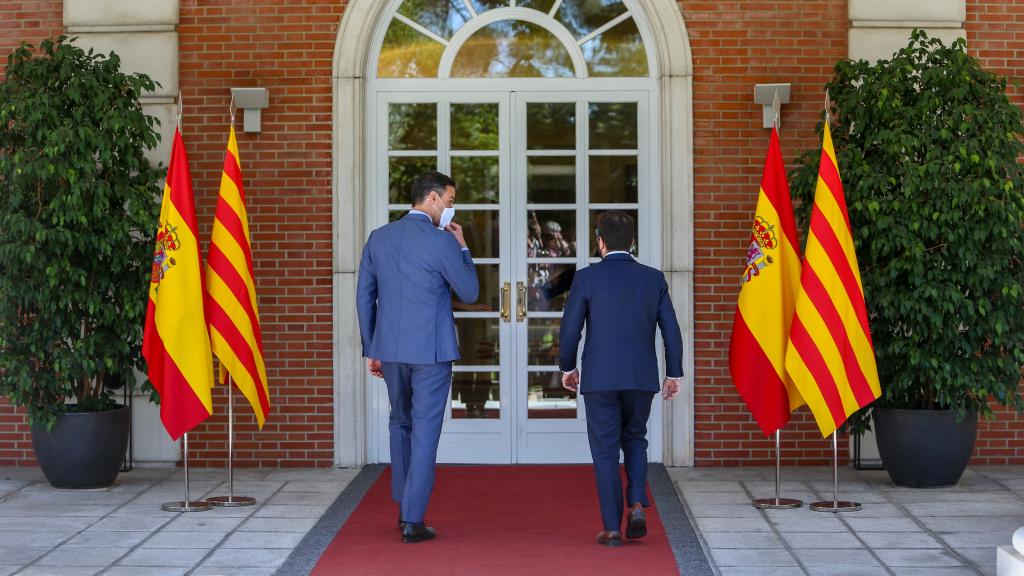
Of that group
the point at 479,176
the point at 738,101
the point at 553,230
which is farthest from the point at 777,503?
the point at 479,176

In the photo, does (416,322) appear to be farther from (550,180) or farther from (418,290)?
(550,180)

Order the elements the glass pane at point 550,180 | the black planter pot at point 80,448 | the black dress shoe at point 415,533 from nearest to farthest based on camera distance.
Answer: the black dress shoe at point 415,533, the black planter pot at point 80,448, the glass pane at point 550,180

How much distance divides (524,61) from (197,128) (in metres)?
2.00

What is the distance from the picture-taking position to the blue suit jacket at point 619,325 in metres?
5.10

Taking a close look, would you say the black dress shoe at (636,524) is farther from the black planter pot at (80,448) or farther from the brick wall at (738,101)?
the black planter pot at (80,448)

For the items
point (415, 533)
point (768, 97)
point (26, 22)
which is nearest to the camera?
point (415, 533)

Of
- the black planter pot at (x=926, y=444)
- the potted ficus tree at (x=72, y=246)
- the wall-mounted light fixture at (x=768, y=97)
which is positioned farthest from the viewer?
the wall-mounted light fixture at (x=768, y=97)

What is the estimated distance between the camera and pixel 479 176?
7.46 metres

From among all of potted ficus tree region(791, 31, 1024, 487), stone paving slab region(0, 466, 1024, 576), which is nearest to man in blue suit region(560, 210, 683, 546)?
stone paving slab region(0, 466, 1024, 576)

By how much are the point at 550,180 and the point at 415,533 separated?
2.80 meters

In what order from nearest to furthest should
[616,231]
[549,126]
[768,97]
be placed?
[616,231] < [768,97] < [549,126]

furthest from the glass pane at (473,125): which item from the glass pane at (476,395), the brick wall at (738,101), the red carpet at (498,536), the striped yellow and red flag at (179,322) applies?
the red carpet at (498,536)

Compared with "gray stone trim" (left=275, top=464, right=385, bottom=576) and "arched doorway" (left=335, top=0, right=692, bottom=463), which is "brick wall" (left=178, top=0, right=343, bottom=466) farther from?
"gray stone trim" (left=275, top=464, right=385, bottom=576)

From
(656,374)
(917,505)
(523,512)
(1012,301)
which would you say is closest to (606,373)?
(656,374)
